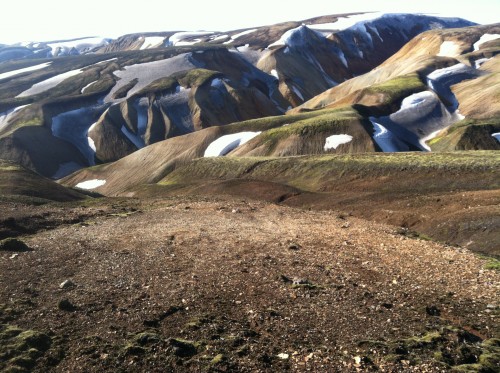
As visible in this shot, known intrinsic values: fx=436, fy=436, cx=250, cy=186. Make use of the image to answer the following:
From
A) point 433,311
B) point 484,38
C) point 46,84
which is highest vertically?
point 46,84

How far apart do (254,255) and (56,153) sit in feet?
374

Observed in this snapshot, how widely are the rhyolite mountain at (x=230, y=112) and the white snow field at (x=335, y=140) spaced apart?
0.31 metres

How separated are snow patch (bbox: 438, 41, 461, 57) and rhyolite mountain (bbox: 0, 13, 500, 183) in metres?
0.47

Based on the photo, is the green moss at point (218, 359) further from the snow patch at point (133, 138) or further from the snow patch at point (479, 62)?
the snow patch at point (479, 62)

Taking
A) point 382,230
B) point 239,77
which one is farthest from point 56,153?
point 382,230

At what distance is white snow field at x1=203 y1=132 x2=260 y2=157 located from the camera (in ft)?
298

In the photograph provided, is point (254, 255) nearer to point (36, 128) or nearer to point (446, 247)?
point (446, 247)

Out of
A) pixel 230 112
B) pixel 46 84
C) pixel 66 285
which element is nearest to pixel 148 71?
pixel 46 84

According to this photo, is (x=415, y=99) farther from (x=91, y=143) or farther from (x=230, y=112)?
(x=91, y=143)

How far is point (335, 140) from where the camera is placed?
268 feet

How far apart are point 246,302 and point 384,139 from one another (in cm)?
7063

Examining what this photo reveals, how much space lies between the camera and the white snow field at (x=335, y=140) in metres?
80.6

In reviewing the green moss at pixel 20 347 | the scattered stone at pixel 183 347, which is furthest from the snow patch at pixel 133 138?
the scattered stone at pixel 183 347

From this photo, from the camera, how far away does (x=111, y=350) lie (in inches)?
615
